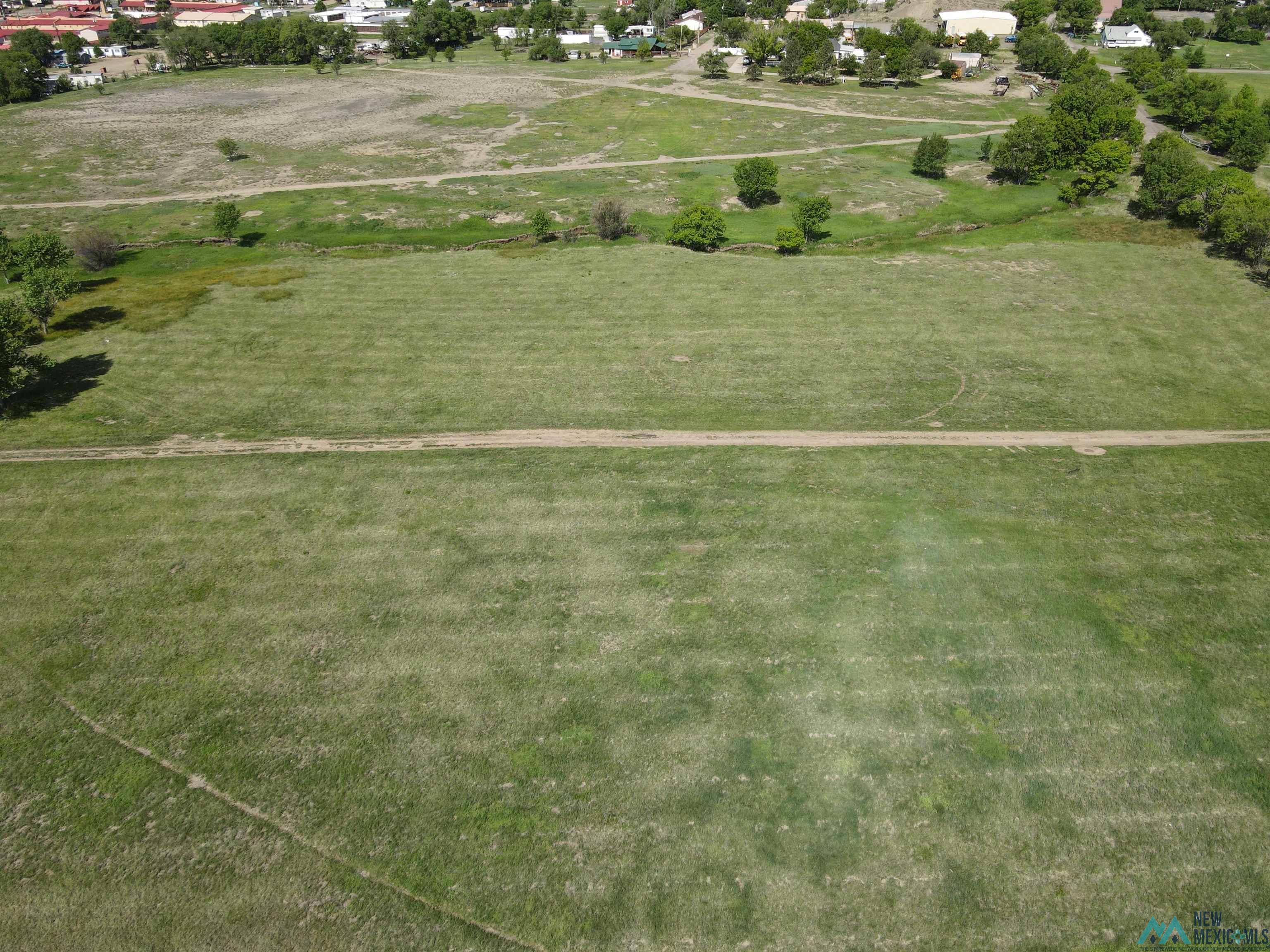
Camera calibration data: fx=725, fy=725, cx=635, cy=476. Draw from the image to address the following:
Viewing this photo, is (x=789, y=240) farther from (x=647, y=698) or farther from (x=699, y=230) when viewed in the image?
(x=647, y=698)

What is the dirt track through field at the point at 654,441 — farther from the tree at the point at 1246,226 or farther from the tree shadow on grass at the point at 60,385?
the tree at the point at 1246,226

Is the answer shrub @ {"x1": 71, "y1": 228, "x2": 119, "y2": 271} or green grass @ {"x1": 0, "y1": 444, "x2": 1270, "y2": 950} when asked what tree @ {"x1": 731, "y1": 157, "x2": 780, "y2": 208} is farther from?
shrub @ {"x1": 71, "y1": 228, "x2": 119, "y2": 271}

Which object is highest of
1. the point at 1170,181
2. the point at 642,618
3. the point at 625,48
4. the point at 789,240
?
the point at 625,48

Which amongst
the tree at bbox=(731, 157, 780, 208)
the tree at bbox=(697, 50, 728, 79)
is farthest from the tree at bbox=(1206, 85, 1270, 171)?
the tree at bbox=(697, 50, 728, 79)

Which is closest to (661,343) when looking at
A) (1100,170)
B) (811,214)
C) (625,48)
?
(811,214)

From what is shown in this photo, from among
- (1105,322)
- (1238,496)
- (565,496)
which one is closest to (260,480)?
(565,496)

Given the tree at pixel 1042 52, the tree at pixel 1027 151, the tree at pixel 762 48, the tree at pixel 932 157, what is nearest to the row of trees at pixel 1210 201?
the tree at pixel 1027 151
